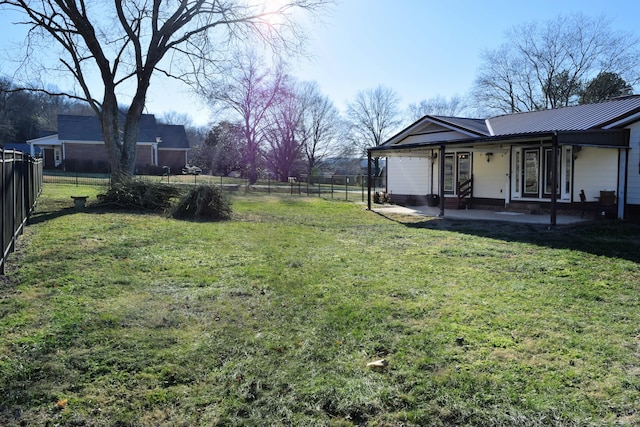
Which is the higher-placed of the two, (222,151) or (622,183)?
(222,151)

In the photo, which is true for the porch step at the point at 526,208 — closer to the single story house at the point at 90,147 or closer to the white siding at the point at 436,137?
the white siding at the point at 436,137

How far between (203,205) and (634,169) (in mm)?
11942

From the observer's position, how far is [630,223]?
11.8 m

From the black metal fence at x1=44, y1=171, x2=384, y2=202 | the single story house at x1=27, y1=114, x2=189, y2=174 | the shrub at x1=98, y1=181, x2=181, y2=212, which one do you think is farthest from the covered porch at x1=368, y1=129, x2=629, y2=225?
the single story house at x1=27, y1=114, x2=189, y2=174

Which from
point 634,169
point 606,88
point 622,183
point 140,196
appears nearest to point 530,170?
point 622,183

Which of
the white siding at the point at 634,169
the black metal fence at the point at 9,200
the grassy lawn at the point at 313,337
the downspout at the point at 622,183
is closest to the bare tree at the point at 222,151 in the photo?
the downspout at the point at 622,183

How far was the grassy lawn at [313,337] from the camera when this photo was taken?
110 inches

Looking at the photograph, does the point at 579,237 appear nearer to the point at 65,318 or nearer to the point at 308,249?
the point at 308,249

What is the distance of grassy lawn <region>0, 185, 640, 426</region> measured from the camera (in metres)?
2.80

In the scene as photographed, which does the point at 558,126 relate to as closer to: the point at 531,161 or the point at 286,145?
the point at 531,161

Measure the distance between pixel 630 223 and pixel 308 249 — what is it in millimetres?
8968

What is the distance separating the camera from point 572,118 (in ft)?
47.6

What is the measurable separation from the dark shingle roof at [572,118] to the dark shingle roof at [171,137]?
102 feet

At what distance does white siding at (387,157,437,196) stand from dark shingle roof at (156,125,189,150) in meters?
26.2
